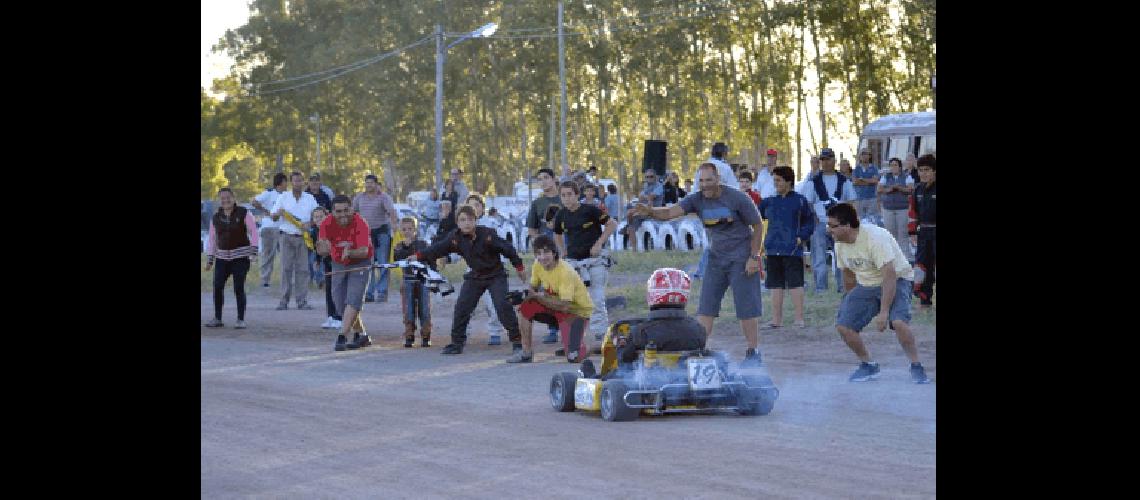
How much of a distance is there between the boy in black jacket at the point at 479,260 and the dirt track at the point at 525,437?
0.63 meters

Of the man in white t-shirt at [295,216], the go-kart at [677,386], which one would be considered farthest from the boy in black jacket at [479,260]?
the man in white t-shirt at [295,216]

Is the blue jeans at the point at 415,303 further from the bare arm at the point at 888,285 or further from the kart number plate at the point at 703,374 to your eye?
the kart number plate at the point at 703,374

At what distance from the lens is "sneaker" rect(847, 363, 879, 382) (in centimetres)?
1340

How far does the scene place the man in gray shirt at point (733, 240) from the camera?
13.9 metres

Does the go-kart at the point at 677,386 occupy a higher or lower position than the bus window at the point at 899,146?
lower

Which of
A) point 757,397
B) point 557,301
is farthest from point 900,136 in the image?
point 757,397

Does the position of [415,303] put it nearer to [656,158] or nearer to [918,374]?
[918,374]

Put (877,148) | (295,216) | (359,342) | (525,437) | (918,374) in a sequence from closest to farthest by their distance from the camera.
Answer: (525,437)
(918,374)
(359,342)
(295,216)
(877,148)

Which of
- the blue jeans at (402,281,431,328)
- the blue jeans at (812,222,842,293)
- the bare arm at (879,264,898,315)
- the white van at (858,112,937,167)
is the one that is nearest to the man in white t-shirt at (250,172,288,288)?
the blue jeans at (402,281,431,328)

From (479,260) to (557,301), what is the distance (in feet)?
5.61

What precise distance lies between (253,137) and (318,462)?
8166 centimetres

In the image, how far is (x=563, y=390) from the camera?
11.7m
